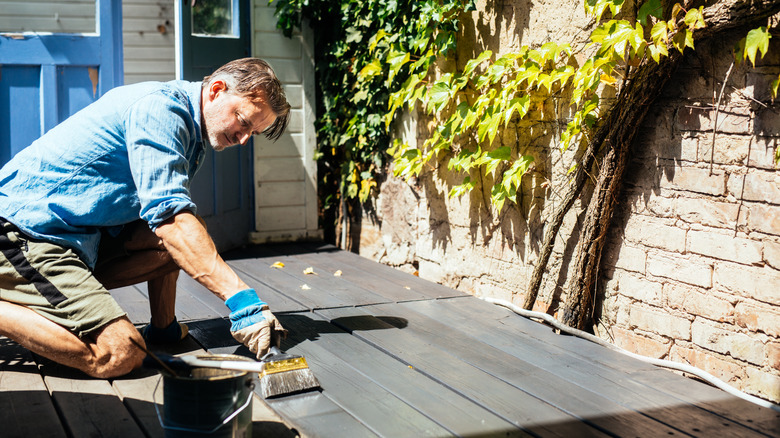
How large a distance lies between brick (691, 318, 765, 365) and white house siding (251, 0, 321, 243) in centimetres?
314

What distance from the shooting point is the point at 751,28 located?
2.66 meters

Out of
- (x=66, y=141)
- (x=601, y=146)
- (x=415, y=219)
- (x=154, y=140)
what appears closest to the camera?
(x=154, y=140)

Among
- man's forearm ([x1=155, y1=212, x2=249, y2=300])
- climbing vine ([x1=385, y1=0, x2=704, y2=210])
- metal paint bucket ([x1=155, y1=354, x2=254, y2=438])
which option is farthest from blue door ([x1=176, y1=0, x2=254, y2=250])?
metal paint bucket ([x1=155, y1=354, x2=254, y2=438])

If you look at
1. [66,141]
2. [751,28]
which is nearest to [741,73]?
[751,28]

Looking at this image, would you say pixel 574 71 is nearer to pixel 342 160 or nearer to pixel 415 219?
pixel 415 219

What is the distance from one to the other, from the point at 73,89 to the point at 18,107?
33cm

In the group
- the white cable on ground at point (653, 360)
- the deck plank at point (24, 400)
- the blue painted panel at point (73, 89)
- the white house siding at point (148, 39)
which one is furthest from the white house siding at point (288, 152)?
the deck plank at point (24, 400)

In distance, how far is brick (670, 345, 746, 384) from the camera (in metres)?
2.81

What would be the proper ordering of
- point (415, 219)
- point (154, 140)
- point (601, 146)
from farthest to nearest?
1. point (415, 219)
2. point (601, 146)
3. point (154, 140)

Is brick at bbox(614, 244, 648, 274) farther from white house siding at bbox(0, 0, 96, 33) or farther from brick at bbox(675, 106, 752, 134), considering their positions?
white house siding at bbox(0, 0, 96, 33)

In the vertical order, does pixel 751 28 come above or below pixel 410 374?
above

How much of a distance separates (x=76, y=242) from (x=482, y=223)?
2.08 metres

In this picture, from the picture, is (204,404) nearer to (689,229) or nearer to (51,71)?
(689,229)

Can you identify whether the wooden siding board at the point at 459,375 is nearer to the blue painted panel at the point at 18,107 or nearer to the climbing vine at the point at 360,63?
the climbing vine at the point at 360,63
